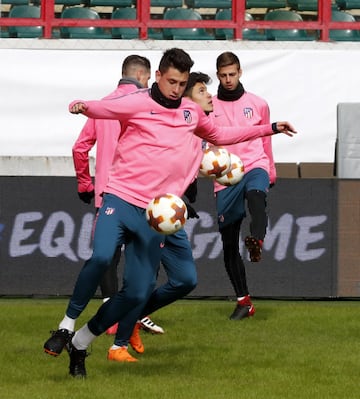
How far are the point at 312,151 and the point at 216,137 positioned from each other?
26.3 feet

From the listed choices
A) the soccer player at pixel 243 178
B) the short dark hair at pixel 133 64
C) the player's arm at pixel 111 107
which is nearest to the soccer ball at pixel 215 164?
the short dark hair at pixel 133 64

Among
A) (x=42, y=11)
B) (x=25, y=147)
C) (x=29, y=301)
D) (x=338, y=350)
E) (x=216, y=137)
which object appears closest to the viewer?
(x=216, y=137)

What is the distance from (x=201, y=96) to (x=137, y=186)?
1.48 meters

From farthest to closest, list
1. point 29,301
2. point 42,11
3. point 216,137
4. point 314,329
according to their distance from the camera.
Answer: point 42,11 → point 29,301 → point 314,329 → point 216,137

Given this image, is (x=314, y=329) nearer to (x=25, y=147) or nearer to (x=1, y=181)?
(x=1, y=181)

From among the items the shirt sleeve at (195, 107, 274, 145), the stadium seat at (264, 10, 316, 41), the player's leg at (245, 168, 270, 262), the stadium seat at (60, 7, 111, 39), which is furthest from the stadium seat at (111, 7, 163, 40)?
the shirt sleeve at (195, 107, 274, 145)

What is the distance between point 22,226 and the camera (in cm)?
1295

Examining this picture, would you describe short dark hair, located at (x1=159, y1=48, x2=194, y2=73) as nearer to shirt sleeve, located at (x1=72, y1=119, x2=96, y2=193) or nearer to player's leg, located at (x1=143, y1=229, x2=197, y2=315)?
player's leg, located at (x1=143, y1=229, x2=197, y2=315)

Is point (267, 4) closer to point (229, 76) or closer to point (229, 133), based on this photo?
point (229, 76)

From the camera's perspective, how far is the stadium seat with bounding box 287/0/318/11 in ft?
60.8

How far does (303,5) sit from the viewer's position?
60.8 ft

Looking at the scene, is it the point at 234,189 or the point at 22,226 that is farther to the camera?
the point at 22,226

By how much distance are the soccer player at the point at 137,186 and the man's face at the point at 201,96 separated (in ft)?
3.54

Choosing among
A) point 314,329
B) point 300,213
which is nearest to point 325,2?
point 300,213
